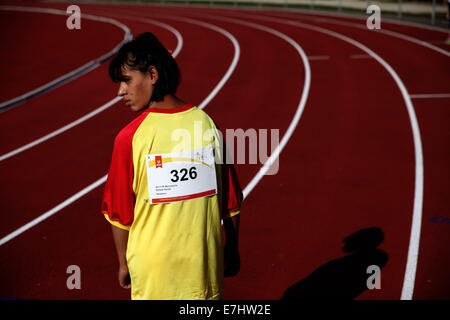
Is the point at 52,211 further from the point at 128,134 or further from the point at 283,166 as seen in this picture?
the point at 128,134

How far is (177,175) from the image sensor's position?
9.56 feet

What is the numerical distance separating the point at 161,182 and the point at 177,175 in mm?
82

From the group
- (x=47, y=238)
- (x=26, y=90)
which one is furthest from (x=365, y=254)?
(x=26, y=90)

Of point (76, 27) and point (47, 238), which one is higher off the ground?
point (76, 27)

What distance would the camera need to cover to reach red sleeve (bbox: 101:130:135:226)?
2875mm

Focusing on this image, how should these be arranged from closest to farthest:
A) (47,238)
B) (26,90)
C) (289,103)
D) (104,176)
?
(47,238), (104,176), (289,103), (26,90)

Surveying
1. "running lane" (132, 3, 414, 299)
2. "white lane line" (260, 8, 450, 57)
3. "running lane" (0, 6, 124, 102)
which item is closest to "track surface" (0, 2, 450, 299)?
"running lane" (132, 3, 414, 299)

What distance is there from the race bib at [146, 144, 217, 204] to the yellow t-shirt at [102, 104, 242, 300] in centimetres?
2

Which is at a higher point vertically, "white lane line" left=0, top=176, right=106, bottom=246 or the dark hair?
the dark hair

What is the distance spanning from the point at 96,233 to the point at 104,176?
2.00 metres

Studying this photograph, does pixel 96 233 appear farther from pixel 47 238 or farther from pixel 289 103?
pixel 289 103

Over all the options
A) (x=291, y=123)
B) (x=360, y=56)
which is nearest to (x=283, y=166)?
(x=291, y=123)

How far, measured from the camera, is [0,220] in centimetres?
787

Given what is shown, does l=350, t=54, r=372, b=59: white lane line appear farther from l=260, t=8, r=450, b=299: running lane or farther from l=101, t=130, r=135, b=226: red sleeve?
l=101, t=130, r=135, b=226: red sleeve
